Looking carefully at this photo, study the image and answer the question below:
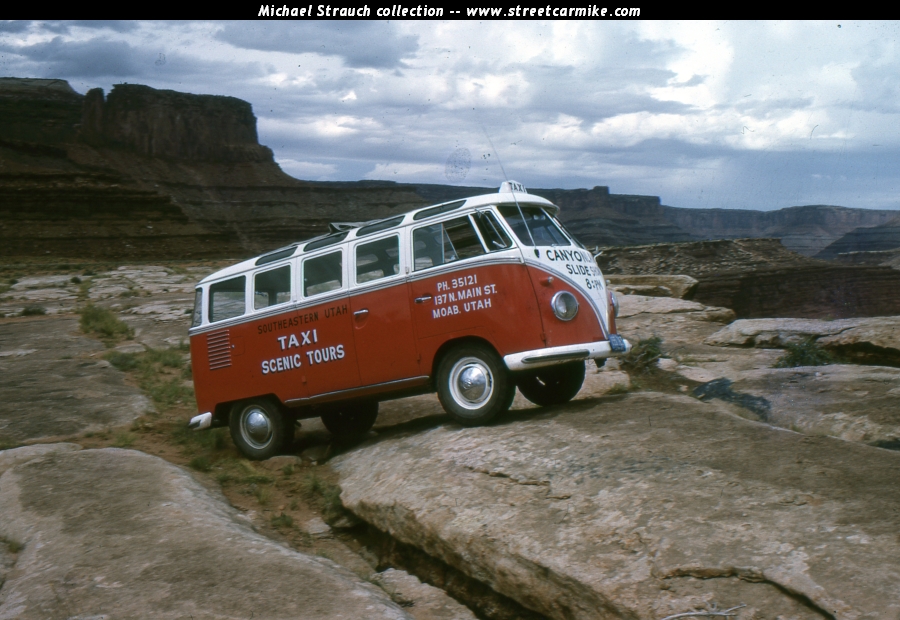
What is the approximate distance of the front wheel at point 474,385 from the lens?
288 inches

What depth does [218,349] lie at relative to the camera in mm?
9453

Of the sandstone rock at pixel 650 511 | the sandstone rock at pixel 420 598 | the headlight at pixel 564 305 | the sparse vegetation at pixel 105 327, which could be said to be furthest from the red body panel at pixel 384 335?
the sparse vegetation at pixel 105 327

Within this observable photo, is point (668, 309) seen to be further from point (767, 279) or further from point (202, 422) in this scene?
point (767, 279)

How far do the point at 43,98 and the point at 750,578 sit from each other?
127042 mm

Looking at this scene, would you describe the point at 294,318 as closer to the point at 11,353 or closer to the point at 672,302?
the point at 11,353

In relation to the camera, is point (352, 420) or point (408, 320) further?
point (352, 420)

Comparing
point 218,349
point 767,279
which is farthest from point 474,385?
point 767,279

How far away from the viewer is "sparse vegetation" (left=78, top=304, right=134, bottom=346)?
19.6 m

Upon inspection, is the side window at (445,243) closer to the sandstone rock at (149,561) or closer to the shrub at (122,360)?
the sandstone rock at (149,561)

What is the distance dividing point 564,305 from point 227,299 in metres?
4.50

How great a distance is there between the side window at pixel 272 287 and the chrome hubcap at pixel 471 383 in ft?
8.07

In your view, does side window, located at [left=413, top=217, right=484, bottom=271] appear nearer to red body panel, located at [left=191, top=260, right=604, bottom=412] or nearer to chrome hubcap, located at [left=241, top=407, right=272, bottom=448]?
red body panel, located at [left=191, top=260, right=604, bottom=412]

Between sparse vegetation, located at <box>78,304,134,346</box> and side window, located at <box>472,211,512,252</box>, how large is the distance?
13.9 metres

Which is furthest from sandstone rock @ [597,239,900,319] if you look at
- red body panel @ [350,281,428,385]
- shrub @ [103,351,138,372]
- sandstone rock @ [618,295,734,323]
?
red body panel @ [350,281,428,385]
